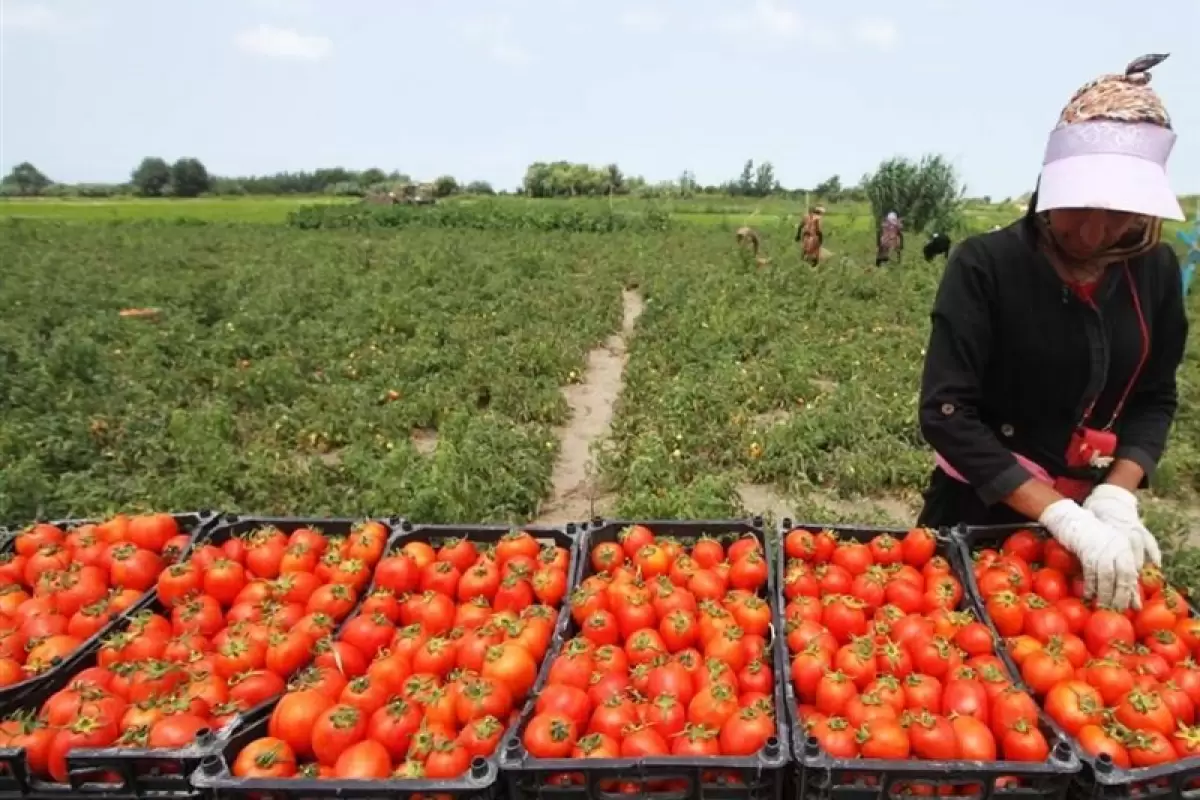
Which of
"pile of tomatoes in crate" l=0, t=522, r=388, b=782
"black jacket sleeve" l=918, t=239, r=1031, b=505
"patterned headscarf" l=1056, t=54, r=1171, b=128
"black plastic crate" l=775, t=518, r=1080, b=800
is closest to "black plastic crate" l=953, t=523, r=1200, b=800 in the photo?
"black plastic crate" l=775, t=518, r=1080, b=800

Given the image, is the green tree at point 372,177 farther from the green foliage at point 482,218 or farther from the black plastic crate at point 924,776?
the black plastic crate at point 924,776

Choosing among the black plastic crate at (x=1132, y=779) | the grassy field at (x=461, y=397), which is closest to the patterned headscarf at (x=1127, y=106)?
the black plastic crate at (x=1132, y=779)

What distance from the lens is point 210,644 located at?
2.27 meters

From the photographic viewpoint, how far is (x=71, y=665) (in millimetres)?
2193

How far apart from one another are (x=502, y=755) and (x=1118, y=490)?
2028 mm

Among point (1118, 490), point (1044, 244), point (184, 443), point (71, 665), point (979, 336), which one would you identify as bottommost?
point (184, 443)

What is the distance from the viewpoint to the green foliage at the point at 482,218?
3622 cm

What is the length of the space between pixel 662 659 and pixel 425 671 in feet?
2.09

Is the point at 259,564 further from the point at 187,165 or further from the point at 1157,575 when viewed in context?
the point at 187,165

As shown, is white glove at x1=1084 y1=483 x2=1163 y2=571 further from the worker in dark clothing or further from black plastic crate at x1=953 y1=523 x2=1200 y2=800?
black plastic crate at x1=953 y1=523 x2=1200 y2=800

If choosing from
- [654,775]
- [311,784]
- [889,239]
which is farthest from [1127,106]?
[889,239]

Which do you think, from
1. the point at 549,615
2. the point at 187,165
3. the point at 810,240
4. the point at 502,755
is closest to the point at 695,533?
the point at 549,615

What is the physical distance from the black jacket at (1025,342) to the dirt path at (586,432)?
121 inches

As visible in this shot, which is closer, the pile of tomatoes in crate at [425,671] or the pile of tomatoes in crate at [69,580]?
the pile of tomatoes in crate at [425,671]
